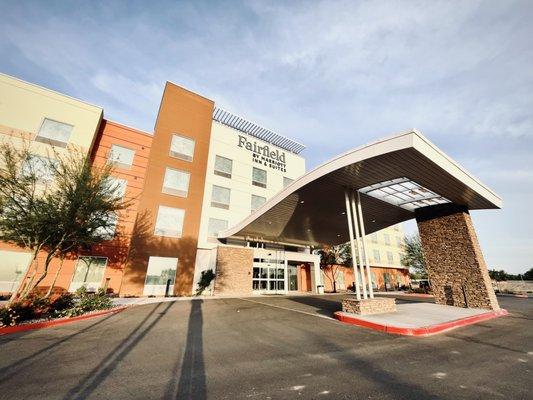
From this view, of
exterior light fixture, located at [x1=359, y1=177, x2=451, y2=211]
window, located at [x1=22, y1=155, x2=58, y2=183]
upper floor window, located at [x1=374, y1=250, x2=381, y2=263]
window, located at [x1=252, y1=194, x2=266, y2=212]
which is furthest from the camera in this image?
upper floor window, located at [x1=374, y1=250, x2=381, y2=263]

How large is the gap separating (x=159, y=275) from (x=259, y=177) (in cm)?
1538

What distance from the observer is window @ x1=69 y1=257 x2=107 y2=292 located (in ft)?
57.3

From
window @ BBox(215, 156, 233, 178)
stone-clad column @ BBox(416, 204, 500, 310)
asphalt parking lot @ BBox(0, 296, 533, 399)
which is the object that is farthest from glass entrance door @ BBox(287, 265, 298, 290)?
asphalt parking lot @ BBox(0, 296, 533, 399)

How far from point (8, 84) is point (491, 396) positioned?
29.1m

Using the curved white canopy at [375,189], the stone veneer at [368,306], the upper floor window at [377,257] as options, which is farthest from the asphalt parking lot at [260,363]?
the upper floor window at [377,257]

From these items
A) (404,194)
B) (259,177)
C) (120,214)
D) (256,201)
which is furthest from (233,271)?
(404,194)

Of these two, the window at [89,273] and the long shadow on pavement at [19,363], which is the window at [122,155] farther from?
the long shadow on pavement at [19,363]

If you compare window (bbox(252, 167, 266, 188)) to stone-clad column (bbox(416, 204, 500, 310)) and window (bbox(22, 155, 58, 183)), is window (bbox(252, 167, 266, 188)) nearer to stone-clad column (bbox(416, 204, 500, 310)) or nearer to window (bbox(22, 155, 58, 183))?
stone-clad column (bbox(416, 204, 500, 310))

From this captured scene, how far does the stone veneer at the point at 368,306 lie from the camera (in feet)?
33.2

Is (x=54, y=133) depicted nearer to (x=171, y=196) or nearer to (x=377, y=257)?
(x=171, y=196)

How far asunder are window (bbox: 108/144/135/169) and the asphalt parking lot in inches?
634

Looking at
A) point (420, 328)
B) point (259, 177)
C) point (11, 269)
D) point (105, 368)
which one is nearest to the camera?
point (105, 368)

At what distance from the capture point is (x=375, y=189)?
13.4 metres

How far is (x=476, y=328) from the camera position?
8.80 m
